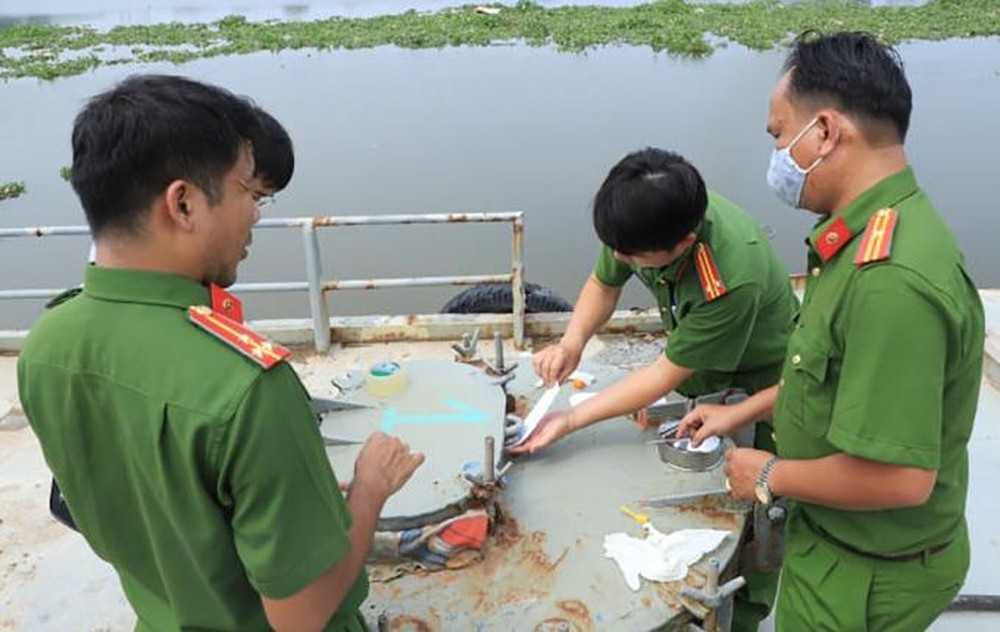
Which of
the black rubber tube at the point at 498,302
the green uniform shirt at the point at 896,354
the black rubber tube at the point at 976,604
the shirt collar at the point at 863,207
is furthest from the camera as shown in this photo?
the black rubber tube at the point at 498,302

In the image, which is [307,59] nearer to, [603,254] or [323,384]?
[323,384]

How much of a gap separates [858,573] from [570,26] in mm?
22038

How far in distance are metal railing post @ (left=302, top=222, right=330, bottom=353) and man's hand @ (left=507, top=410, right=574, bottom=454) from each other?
6.56 ft

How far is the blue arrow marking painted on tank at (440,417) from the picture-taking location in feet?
7.34

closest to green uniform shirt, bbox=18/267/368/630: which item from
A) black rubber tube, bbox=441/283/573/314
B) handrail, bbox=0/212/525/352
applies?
handrail, bbox=0/212/525/352

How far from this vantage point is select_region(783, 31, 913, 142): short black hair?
1444 millimetres

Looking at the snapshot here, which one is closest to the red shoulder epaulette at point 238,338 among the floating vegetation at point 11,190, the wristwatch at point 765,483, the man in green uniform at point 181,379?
the man in green uniform at point 181,379

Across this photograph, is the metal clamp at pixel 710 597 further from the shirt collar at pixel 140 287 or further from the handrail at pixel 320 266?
the handrail at pixel 320 266

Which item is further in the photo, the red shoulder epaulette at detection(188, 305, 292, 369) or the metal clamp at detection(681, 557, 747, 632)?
the metal clamp at detection(681, 557, 747, 632)

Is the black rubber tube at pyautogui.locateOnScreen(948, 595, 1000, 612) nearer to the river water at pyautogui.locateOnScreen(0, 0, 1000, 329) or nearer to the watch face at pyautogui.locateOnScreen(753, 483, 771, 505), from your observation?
the watch face at pyautogui.locateOnScreen(753, 483, 771, 505)

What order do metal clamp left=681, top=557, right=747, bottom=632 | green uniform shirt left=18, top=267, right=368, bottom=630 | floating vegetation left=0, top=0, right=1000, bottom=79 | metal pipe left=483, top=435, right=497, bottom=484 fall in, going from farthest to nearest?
1. floating vegetation left=0, top=0, right=1000, bottom=79
2. metal pipe left=483, top=435, right=497, bottom=484
3. metal clamp left=681, top=557, right=747, bottom=632
4. green uniform shirt left=18, top=267, right=368, bottom=630

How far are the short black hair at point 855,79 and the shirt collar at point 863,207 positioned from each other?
0.09m

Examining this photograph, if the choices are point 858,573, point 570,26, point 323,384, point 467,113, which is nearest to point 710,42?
point 570,26

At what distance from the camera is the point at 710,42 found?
732 inches
